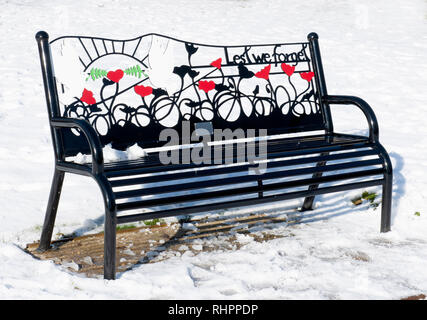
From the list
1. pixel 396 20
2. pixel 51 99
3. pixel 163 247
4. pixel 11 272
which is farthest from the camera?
pixel 396 20

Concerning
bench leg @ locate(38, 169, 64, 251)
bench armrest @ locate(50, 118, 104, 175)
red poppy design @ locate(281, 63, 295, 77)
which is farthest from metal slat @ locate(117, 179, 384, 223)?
red poppy design @ locate(281, 63, 295, 77)

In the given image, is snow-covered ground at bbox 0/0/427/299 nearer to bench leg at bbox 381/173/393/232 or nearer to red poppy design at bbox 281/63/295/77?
bench leg at bbox 381/173/393/232

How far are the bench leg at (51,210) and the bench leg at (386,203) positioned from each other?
1.73 m

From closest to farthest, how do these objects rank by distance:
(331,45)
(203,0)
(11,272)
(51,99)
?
(11,272), (51,99), (331,45), (203,0)

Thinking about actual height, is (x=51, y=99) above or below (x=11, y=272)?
above

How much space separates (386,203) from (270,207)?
85 cm

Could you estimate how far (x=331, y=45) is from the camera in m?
8.93

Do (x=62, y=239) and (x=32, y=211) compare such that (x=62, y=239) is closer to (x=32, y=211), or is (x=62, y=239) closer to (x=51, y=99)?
(x=32, y=211)

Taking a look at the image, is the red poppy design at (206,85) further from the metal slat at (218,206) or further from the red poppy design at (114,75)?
the metal slat at (218,206)

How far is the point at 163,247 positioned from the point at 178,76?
99 cm

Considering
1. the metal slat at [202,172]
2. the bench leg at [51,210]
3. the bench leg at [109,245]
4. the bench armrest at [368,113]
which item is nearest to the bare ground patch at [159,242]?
→ the bench leg at [51,210]

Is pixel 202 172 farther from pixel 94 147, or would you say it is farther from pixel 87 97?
pixel 87 97

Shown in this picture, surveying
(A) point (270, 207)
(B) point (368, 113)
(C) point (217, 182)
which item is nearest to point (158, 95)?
(C) point (217, 182)

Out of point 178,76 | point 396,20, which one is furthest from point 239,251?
point 396,20
